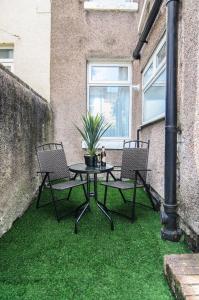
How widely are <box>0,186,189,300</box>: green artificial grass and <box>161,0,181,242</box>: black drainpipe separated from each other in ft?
0.71

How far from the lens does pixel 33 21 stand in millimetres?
5367

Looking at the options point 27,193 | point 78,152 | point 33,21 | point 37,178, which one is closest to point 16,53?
point 33,21

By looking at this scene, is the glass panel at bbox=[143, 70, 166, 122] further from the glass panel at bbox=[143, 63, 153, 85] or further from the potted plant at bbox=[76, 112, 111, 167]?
the potted plant at bbox=[76, 112, 111, 167]

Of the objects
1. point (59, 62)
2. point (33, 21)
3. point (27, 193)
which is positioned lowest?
point (27, 193)

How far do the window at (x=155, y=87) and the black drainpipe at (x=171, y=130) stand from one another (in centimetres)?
73

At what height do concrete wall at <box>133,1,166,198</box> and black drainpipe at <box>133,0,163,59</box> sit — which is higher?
black drainpipe at <box>133,0,163,59</box>

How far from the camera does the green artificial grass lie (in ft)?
5.55

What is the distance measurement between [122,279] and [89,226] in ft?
3.56

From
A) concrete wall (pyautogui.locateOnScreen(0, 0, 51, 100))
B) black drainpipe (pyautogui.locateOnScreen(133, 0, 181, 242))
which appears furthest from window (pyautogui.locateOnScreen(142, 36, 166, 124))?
concrete wall (pyautogui.locateOnScreen(0, 0, 51, 100))

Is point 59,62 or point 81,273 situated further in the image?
point 59,62

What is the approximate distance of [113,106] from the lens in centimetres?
568

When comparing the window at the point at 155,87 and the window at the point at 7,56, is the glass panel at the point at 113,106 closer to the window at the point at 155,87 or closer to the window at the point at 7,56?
the window at the point at 155,87

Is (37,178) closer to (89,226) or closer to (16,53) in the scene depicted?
(89,226)

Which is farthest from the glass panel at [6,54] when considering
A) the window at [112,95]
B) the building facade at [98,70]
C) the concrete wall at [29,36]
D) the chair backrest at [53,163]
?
the chair backrest at [53,163]
